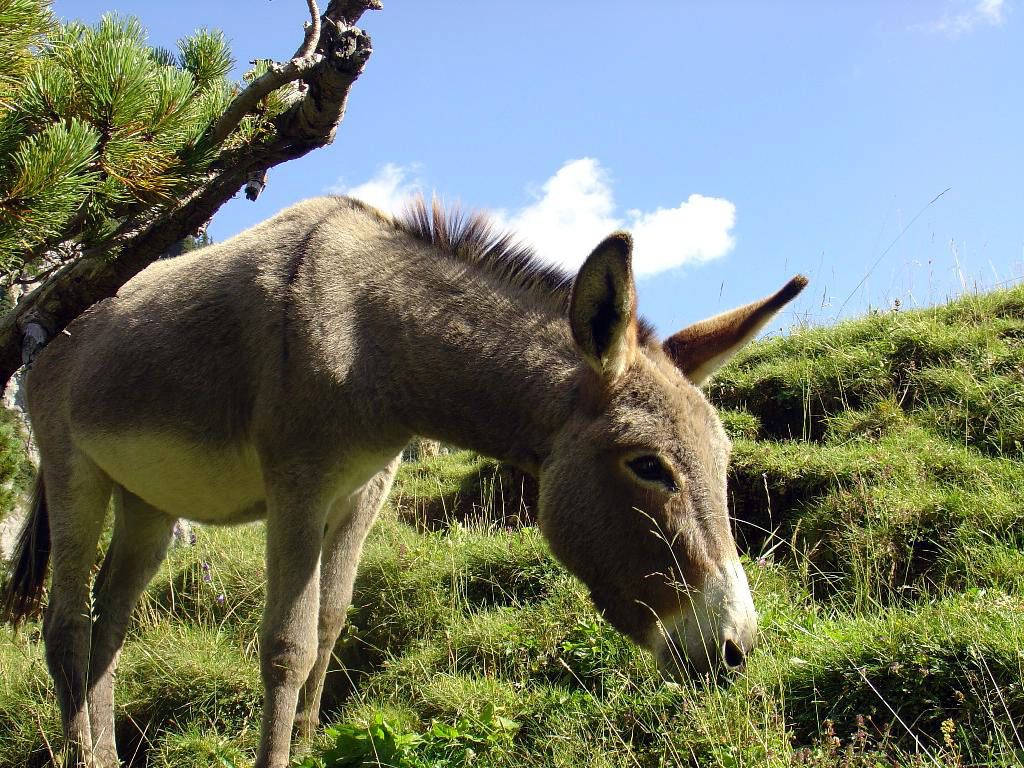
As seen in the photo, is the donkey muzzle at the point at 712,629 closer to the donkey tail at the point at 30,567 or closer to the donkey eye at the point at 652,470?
the donkey eye at the point at 652,470

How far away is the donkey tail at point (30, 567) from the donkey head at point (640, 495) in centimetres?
390

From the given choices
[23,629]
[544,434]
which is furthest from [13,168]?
[23,629]

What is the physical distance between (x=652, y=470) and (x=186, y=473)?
2.60 metres

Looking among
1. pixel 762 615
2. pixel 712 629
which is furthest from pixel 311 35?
pixel 762 615

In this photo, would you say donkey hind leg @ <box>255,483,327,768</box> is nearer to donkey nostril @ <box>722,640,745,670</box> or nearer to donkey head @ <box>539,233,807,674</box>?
donkey head @ <box>539,233,807,674</box>

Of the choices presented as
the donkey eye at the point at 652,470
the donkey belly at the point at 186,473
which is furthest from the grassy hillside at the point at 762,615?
the donkey belly at the point at 186,473

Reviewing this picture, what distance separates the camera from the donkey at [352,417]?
3342mm

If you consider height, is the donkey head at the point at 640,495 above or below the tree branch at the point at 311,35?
below

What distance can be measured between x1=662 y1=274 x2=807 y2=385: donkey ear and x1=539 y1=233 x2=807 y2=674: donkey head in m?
0.34

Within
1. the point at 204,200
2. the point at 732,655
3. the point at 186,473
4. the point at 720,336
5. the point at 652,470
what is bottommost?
the point at 732,655

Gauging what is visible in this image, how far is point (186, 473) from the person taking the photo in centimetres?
441

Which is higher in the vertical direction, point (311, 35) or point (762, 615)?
point (311, 35)

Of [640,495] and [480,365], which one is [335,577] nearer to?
[480,365]

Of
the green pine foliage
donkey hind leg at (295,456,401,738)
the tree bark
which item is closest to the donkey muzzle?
donkey hind leg at (295,456,401,738)
